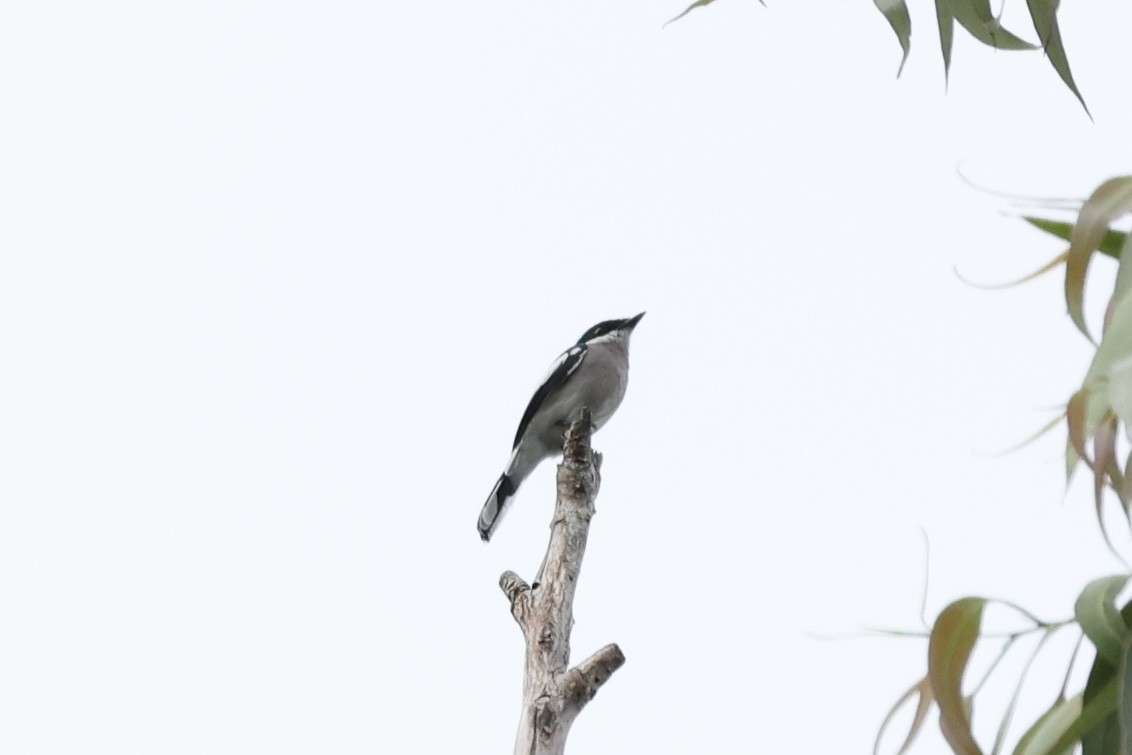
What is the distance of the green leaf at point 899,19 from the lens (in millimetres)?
2598

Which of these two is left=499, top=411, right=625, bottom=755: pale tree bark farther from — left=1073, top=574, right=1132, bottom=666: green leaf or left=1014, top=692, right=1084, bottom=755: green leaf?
left=1073, top=574, right=1132, bottom=666: green leaf

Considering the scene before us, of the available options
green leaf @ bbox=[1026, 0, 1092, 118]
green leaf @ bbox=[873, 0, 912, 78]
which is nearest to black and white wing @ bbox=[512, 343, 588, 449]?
green leaf @ bbox=[873, 0, 912, 78]

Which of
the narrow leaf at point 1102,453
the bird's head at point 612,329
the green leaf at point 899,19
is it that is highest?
the green leaf at point 899,19

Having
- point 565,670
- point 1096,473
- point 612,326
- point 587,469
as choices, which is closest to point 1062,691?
point 1096,473

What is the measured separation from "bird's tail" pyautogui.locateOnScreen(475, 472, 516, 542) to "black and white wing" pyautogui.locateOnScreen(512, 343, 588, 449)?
21cm

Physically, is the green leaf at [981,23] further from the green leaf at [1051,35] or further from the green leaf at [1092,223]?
the green leaf at [1092,223]

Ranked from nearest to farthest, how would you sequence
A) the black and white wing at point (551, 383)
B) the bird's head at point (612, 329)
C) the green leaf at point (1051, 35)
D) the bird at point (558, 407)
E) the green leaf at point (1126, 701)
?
the green leaf at point (1126, 701)
the green leaf at point (1051, 35)
the bird at point (558, 407)
the black and white wing at point (551, 383)
the bird's head at point (612, 329)

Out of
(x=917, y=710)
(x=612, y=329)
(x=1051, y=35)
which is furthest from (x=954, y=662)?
(x=612, y=329)

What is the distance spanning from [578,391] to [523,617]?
3.11 metres

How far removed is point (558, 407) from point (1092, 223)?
158 inches

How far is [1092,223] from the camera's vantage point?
2.04 meters

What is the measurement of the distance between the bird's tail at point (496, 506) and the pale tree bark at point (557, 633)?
2.26m

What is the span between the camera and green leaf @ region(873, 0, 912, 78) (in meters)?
2.60

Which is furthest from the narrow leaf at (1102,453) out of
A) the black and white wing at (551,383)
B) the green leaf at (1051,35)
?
the black and white wing at (551,383)
